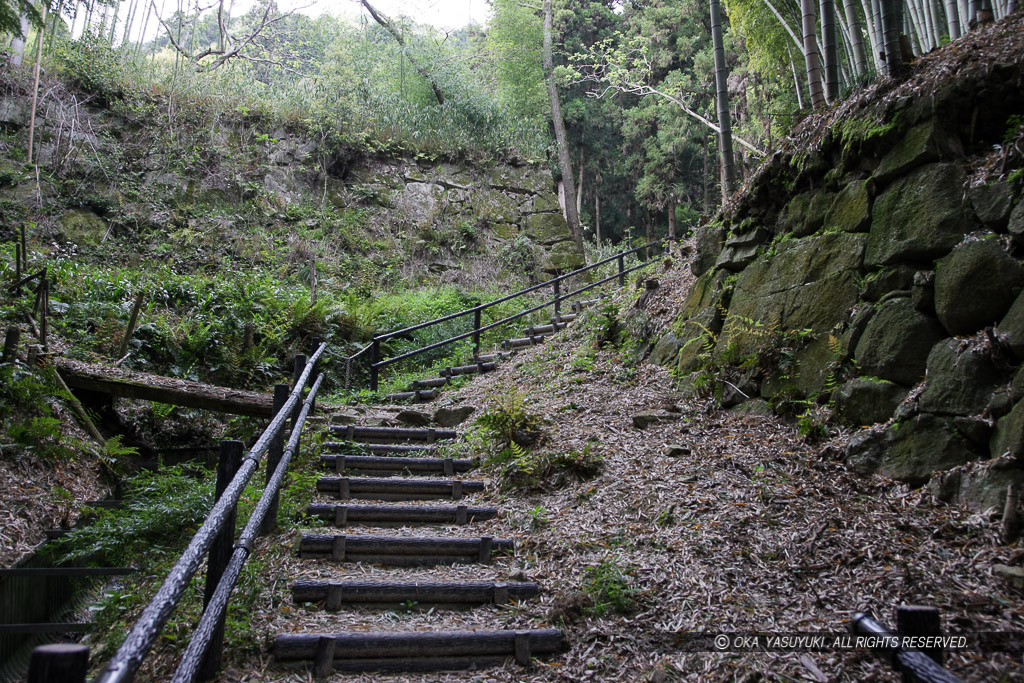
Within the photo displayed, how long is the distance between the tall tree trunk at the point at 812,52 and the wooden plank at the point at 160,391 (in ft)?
20.8

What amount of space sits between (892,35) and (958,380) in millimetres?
2805

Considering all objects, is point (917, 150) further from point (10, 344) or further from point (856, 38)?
point (10, 344)

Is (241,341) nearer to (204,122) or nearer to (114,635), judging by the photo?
(114,635)

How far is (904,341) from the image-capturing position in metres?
3.82

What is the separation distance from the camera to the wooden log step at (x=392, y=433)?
5973 mm

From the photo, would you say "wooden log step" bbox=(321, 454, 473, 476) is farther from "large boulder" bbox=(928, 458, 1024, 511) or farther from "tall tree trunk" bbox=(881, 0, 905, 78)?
"tall tree trunk" bbox=(881, 0, 905, 78)

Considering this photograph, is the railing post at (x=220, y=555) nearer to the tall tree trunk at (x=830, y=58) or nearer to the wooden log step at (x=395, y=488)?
the wooden log step at (x=395, y=488)

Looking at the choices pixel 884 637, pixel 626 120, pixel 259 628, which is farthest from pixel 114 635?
pixel 626 120

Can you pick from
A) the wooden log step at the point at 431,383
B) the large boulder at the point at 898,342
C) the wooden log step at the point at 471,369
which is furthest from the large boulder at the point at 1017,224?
the wooden log step at the point at 431,383

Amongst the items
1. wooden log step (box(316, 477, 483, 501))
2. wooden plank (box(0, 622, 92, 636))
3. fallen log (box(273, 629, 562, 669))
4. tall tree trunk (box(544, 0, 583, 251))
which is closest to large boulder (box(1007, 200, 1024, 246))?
fallen log (box(273, 629, 562, 669))

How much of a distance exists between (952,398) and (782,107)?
9.87 m

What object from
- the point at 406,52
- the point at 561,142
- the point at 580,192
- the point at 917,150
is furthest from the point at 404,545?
the point at 580,192

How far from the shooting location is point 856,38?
5.25 metres

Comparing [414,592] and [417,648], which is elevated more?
[414,592]
